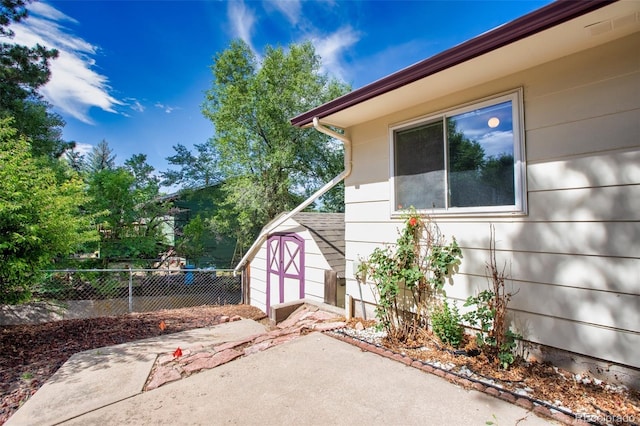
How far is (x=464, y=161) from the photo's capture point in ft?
9.62

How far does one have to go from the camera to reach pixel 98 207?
26.8 feet

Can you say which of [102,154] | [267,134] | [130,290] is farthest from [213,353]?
[102,154]

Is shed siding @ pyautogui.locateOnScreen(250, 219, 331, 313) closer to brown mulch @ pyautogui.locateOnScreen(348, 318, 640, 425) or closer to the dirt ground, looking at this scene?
the dirt ground

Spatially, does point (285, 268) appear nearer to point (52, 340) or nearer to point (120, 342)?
point (120, 342)

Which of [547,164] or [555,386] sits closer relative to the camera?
[555,386]

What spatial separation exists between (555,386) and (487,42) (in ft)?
8.86

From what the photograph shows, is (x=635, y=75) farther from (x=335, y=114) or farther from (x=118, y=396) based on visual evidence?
(x=118, y=396)

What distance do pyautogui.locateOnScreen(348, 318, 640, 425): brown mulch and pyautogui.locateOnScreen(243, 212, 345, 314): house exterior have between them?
2826mm

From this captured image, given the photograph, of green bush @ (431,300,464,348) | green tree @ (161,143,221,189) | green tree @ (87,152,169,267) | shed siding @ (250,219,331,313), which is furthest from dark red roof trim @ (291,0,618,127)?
green tree @ (161,143,221,189)

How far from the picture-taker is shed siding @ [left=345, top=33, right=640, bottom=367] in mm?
2049

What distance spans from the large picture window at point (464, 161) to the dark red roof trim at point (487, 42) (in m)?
0.63

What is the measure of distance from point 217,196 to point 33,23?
862 cm

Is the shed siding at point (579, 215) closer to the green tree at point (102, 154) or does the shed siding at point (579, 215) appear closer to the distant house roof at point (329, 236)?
the distant house roof at point (329, 236)

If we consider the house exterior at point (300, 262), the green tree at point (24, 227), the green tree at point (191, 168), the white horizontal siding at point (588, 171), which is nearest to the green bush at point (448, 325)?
the white horizontal siding at point (588, 171)
